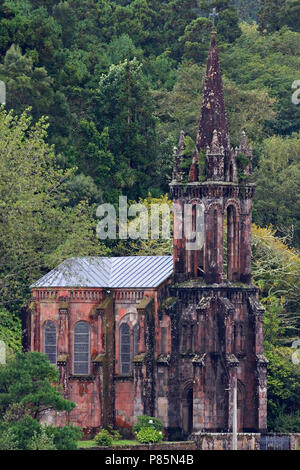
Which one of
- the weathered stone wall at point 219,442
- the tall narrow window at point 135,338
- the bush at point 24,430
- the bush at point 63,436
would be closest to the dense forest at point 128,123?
the tall narrow window at point 135,338

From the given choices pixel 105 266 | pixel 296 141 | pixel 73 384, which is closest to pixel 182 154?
pixel 105 266

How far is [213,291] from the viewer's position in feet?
342

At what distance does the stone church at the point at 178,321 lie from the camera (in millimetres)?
103562

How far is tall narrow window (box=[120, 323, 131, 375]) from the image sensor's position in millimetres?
105688

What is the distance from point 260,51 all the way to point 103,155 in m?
40.5

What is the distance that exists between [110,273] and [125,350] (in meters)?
4.65

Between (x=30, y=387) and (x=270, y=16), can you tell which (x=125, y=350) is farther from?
(x=270, y=16)

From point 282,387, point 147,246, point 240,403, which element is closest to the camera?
point 240,403

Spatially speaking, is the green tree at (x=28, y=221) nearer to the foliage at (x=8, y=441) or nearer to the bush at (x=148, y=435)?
the bush at (x=148, y=435)

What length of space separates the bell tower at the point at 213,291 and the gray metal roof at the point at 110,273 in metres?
1.60

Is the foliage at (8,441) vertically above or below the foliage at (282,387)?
below

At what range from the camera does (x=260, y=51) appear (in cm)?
17050

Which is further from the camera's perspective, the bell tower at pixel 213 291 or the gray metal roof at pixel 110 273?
the gray metal roof at pixel 110 273

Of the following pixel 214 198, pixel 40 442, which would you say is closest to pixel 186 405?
pixel 214 198
